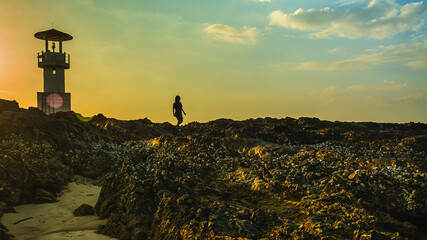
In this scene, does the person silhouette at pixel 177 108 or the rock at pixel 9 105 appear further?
the person silhouette at pixel 177 108

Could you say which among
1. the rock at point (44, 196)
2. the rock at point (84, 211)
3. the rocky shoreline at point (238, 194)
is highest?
the rocky shoreline at point (238, 194)

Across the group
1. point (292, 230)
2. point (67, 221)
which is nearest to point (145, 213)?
point (67, 221)

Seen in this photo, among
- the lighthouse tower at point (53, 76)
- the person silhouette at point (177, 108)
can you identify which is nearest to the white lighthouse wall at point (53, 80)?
the lighthouse tower at point (53, 76)

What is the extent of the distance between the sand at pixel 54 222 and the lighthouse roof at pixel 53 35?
3751 cm

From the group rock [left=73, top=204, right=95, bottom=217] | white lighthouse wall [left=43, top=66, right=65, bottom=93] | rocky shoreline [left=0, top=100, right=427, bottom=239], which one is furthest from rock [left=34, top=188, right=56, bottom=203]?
white lighthouse wall [left=43, top=66, right=65, bottom=93]

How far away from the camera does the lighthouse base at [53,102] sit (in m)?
41.5

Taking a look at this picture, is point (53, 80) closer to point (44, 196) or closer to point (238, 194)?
Answer: point (44, 196)

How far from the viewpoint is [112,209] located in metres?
6.26

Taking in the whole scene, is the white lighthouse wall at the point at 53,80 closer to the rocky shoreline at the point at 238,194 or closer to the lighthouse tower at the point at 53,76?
the lighthouse tower at the point at 53,76

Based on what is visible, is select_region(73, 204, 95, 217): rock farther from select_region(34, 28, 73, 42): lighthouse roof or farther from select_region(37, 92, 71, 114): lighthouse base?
select_region(34, 28, 73, 42): lighthouse roof

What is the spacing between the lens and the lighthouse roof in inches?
1580

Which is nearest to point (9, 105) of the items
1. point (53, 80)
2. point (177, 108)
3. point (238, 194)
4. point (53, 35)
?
point (177, 108)

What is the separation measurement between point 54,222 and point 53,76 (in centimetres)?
4031

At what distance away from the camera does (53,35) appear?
40.7 meters
